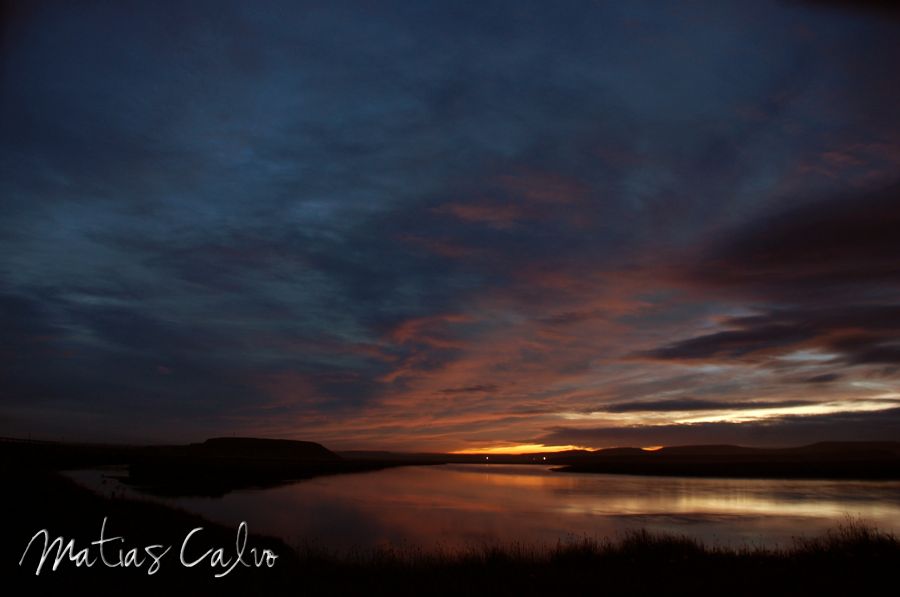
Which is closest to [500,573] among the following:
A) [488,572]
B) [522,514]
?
[488,572]

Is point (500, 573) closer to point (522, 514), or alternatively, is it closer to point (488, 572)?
point (488, 572)

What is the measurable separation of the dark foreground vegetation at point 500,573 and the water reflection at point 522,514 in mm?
10461

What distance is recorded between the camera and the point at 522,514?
45438 millimetres

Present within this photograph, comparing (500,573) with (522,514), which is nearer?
(500,573)

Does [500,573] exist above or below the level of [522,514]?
above

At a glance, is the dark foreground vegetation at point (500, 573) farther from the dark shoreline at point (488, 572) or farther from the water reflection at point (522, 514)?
the water reflection at point (522, 514)

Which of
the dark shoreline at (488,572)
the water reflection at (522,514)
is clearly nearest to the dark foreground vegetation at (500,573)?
the dark shoreline at (488,572)

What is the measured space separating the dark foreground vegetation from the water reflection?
34.3 feet

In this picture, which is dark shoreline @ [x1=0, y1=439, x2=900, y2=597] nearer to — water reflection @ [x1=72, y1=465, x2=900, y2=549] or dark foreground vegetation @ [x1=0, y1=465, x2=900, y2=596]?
dark foreground vegetation @ [x1=0, y1=465, x2=900, y2=596]

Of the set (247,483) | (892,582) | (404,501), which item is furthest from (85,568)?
(247,483)

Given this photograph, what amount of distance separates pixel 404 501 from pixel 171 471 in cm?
3461

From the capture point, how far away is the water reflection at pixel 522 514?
3300 cm

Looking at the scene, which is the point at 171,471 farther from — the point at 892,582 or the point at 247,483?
the point at 892,582

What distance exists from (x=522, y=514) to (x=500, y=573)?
31501 mm
